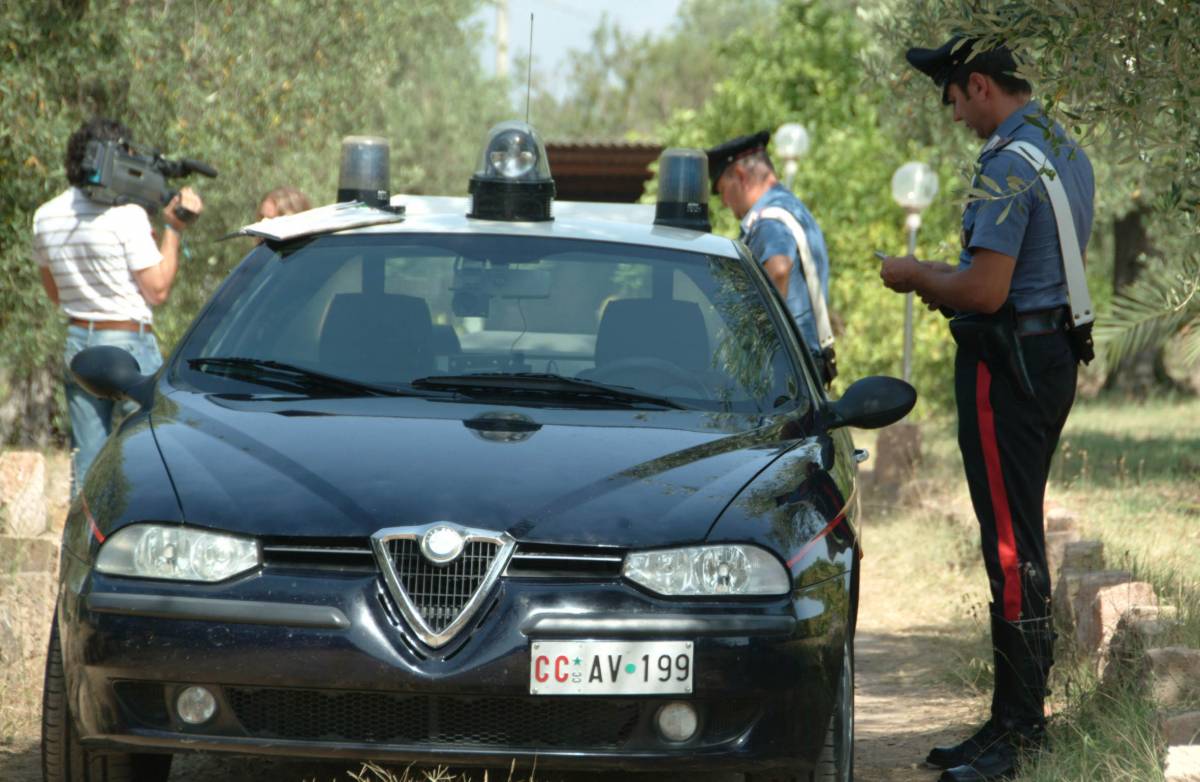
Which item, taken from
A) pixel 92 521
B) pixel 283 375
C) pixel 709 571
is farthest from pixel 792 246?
pixel 92 521

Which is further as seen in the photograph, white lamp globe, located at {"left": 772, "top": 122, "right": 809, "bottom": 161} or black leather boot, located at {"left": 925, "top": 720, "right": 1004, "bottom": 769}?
white lamp globe, located at {"left": 772, "top": 122, "right": 809, "bottom": 161}

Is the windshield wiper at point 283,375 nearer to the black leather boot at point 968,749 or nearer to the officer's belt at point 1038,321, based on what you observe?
the officer's belt at point 1038,321

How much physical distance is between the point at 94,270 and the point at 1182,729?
4.69 metres

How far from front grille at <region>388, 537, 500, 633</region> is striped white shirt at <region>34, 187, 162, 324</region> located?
3.84 meters

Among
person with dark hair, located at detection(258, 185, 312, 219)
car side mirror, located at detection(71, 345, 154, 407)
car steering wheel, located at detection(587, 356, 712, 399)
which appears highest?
person with dark hair, located at detection(258, 185, 312, 219)

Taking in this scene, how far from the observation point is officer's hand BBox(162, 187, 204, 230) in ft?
23.6

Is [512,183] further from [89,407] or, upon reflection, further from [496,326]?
[89,407]

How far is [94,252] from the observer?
22.4 feet

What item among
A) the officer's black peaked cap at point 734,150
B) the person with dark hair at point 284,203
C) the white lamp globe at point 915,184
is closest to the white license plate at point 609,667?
the officer's black peaked cap at point 734,150

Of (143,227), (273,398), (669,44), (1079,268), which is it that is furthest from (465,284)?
(669,44)

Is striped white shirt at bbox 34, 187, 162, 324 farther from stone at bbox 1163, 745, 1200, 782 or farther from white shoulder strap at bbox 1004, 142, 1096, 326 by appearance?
stone at bbox 1163, 745, 1200, 782

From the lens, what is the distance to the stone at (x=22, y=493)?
6.99 meters

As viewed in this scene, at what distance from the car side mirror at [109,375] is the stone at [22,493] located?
270cm

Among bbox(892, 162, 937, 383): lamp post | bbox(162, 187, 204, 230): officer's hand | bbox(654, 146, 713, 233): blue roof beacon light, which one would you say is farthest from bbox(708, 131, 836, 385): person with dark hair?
bbox(892, 162, 937, 383): lamp post
